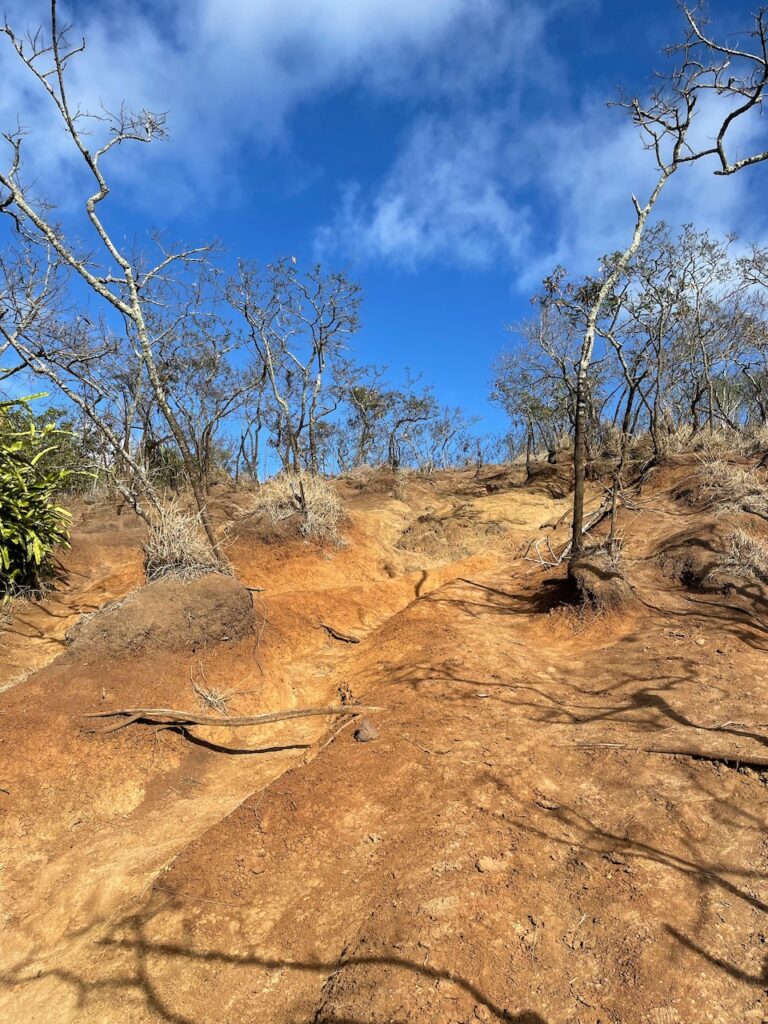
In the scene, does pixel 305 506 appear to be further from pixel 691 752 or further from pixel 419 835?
pixel 691 752

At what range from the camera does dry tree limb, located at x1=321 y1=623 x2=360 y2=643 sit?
8.30 m

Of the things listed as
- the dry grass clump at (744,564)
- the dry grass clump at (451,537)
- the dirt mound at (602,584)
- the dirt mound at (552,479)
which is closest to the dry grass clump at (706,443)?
the dirt mound at (552,479)

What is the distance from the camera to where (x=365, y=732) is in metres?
4.61

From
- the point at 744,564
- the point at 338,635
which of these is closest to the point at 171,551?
the point at 338,635

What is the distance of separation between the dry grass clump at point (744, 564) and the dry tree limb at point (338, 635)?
15.7 feet

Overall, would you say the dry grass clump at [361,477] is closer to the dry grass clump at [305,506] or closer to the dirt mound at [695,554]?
the dry grass clump at [305,506]

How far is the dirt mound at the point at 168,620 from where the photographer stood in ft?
18.2

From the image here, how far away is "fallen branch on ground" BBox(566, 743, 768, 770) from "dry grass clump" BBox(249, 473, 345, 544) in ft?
28.5

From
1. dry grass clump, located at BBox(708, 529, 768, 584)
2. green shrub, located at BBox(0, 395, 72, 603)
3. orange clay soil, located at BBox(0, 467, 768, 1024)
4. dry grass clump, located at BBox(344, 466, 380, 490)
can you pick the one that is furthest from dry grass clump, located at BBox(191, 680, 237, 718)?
dry grass clump, located at BBox(344, 466, 380, 490)

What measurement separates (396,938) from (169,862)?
5.38 ft

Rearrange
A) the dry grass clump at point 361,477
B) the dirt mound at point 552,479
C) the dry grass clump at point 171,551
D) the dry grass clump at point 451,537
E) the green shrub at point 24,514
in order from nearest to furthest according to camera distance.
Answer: the dry grass clump at point 171,551 < the green shrub at point 24,514 < the dry grass clump at point 451,537 < the dirt mound at point 552,479 < the dry grass clump at point 361,477

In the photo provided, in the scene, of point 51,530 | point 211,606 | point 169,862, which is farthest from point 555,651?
point 51,530

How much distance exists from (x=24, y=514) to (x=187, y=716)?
4915 mm

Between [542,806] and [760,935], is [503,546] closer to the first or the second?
[542,806]
